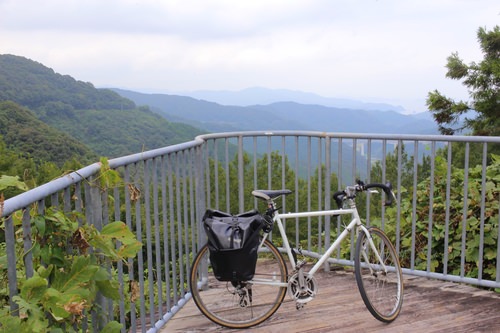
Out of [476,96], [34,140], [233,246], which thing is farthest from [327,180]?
[34,140]

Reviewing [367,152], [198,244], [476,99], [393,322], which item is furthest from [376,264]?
[476,99]

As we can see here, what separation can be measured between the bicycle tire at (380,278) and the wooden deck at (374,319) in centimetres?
8

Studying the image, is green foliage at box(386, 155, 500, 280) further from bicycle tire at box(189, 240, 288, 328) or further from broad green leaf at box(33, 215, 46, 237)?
broad green leaf at box(33, 215, 46, 237)

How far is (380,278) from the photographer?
3625 millimetres

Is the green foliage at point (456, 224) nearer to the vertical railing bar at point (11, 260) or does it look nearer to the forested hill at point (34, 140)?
the vertical railing bar at point (11, 260)

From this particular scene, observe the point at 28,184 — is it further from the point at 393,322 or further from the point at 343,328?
the point at 393,322

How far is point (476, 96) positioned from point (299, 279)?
1239 cm

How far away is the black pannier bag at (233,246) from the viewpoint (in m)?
3.03

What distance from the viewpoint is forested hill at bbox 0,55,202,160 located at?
58250mm

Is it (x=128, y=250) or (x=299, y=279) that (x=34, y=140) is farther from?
(x=128, y=250)

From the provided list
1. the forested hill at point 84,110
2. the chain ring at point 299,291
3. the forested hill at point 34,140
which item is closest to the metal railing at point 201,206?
the chain ring at point 299,291

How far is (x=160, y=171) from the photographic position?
325 centimetres

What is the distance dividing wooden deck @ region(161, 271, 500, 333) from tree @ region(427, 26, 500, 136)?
10257 millimetres

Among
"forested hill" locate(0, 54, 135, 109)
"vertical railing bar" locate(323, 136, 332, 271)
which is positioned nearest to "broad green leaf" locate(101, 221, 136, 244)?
"vertical railing bar" locate(323, 136, 332, 271)
